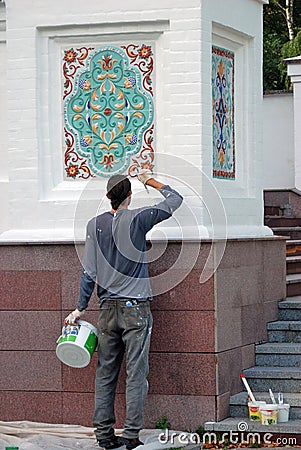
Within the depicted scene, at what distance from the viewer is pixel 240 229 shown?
35.6ft

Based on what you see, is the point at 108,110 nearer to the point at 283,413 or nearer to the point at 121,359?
the point at 121,359

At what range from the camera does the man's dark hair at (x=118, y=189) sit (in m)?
9.34

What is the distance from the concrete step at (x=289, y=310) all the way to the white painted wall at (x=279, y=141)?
7123 millimetres

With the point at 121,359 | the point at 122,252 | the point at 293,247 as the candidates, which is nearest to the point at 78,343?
the point at 121,359

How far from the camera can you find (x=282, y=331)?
11.1m

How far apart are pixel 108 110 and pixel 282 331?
2.50 m

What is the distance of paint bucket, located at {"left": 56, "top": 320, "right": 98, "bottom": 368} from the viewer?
30.7 feet

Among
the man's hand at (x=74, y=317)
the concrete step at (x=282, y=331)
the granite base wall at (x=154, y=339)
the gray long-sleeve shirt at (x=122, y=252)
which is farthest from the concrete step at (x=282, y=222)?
the man's hand at (x=74, y=317)

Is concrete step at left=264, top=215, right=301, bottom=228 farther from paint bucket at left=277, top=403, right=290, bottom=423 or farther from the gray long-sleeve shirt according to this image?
the gray long-sleeve shirt

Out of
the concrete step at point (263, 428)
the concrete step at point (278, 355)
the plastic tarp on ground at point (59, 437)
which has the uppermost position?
the concrete step at point (278, 355)

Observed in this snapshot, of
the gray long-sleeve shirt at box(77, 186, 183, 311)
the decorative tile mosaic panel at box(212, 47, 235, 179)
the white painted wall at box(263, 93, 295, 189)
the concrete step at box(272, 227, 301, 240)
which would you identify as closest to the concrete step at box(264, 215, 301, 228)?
the concrete step at box(272, 227, 301, 240)

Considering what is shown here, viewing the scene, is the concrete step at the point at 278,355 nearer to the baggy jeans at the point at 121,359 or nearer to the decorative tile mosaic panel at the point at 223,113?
the decorative tile mosaic panel at the point at 223,113

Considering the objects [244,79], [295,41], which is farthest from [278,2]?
[244,79]

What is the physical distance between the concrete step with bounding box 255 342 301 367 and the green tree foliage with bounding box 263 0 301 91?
1812cm
